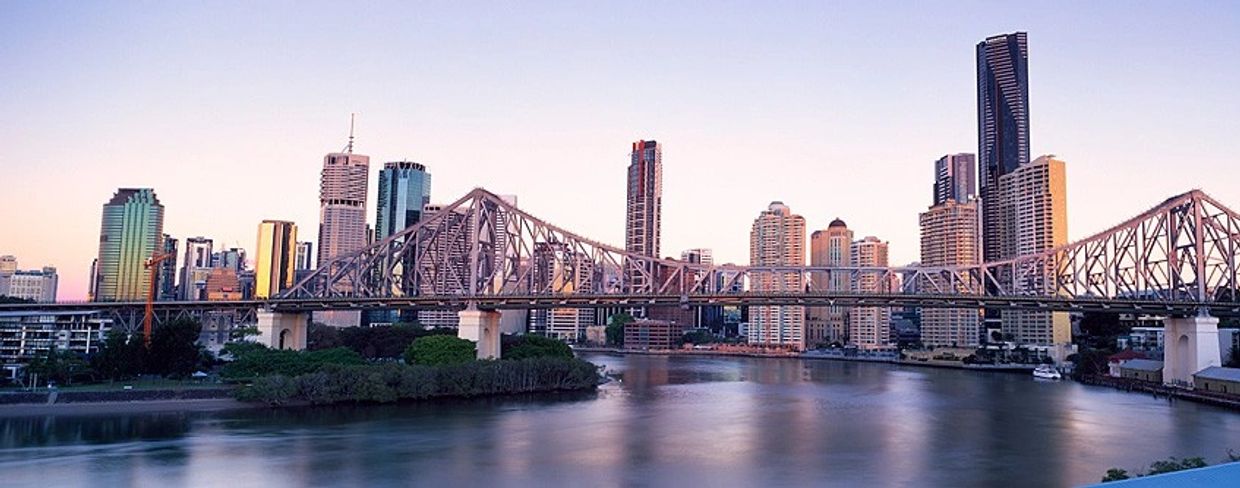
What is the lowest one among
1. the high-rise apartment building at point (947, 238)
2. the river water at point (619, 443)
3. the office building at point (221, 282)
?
the river water at point (619, 443)

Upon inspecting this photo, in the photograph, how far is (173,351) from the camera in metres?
38.8

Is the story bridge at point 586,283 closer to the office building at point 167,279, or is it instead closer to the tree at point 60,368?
the tree at point 60,368

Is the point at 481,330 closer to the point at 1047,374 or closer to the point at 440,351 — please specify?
the point at 440,351

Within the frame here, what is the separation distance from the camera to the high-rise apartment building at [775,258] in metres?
130

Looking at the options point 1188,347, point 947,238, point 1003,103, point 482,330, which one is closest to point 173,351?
point 482,330

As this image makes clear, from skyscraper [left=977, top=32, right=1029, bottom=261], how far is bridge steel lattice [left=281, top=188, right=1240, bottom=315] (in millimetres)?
116974

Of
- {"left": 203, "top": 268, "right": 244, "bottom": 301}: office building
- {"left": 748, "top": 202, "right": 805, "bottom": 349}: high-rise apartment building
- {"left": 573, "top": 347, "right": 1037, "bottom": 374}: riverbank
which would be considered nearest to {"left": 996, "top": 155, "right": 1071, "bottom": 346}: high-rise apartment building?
{"left": 573, "top": 347, "right": 1037, "bottom": 374}: riverbank

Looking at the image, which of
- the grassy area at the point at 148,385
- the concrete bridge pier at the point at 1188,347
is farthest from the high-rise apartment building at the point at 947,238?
the grassy area at the point at 148,385

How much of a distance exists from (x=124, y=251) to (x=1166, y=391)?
550 feet

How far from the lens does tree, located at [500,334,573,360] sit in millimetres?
48906

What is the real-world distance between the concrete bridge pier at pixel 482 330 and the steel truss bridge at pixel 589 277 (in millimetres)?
632

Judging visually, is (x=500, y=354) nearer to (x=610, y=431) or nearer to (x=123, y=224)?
(x=610, y=431)

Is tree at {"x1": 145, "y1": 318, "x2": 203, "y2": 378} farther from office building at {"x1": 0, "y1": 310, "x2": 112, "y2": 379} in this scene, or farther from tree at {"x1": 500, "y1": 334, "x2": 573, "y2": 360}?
tree at {"x1": 500, "y1": 334, "x2": 573, "y2": 360}

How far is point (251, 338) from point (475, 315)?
16366 mm
